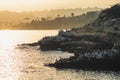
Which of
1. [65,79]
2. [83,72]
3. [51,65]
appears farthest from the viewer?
[51,65]

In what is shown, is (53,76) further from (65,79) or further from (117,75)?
(117,75)

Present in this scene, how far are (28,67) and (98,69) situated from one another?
32.5m

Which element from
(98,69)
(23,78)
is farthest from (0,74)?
(98,69)

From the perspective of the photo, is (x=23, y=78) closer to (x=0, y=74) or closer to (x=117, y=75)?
(x=0, y=74)

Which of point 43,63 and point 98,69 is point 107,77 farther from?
point 43,63

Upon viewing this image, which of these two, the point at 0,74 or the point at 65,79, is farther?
the point at 0,74

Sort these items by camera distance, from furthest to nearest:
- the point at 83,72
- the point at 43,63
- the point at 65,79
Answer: the point at 43,63
the point at 83,72
the point at 65,79

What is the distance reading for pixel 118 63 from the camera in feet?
517

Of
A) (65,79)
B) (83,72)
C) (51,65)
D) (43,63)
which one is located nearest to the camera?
(65,79)

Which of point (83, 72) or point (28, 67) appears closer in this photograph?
point (83, 72)

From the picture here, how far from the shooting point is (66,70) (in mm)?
157625

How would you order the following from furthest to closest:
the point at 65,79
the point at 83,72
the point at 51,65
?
the point at 51,65 → the point at 83,72 → the point at 65,79

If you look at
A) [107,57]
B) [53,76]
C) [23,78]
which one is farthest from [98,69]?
[23,78]

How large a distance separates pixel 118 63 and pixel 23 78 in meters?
35.4
